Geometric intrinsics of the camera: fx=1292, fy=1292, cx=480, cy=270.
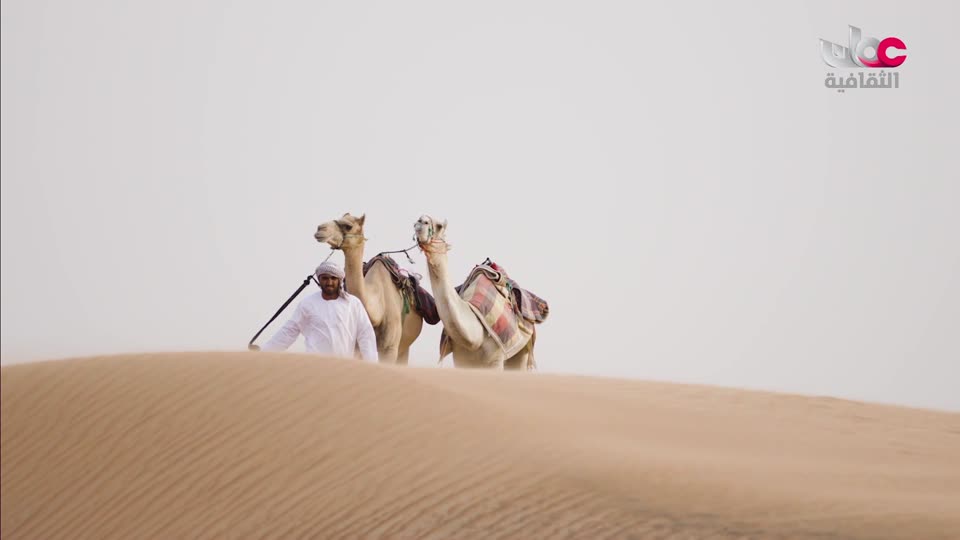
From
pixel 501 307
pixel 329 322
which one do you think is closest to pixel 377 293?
pixel 329 322

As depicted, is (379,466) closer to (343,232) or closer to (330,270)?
(330,270)

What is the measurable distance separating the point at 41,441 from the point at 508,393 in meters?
1.91

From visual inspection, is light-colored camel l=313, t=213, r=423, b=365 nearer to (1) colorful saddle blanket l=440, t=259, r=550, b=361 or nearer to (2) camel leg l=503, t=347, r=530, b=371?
(1) colorful saddle blanket l=440, t=259, r=550, b=361

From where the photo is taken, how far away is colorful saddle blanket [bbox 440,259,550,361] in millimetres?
11125

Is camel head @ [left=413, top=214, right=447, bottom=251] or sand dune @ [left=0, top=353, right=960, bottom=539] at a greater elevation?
camel head @ [left=413, top=214, right=447, bottom=251]

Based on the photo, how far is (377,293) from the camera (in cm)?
1062

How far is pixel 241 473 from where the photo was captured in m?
4.38

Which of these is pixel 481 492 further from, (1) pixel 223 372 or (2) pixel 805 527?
(1) pixel 223 372

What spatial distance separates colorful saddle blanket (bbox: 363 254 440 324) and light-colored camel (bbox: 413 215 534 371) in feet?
0.72

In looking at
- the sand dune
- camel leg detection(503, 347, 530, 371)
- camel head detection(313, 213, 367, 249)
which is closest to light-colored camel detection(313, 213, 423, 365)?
camel head detection(313, 213, 367, 249)

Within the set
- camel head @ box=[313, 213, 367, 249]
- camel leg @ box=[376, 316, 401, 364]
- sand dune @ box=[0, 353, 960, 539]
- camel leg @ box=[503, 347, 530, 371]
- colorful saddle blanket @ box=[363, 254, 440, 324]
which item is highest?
camel head @ box=[313, 213, 367, 249]

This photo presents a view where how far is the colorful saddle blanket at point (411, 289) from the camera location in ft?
35.7

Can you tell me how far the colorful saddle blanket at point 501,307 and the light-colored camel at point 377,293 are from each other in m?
0.34

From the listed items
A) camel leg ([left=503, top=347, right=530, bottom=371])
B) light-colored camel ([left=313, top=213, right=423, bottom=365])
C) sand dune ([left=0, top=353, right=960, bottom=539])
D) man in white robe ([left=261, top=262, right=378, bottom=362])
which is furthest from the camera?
camel leg ([left=503, top=347, right=530, bottom=371])
